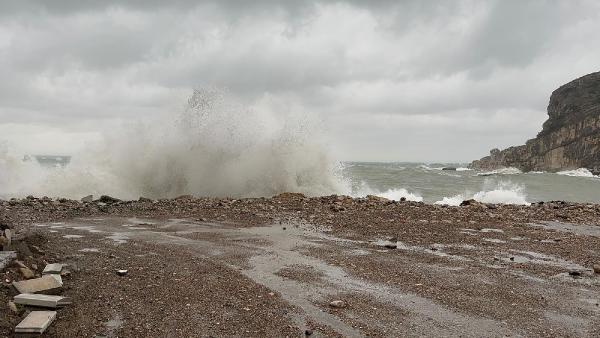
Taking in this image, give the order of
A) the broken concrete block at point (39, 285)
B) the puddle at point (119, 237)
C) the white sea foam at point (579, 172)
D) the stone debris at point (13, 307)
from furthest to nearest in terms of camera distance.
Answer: the white sea foam at point (579, 172), the puddle at point (119, 237), the broken concrete block at point (39, 285), the stone debris at point (13, 307)

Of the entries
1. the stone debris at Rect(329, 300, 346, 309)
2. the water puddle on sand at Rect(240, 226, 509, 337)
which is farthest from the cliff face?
the stone debris at Rect(329, 300, 346, 309)

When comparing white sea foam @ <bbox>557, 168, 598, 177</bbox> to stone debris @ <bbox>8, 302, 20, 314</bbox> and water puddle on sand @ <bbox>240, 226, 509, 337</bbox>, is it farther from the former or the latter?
stone debris @ <bbox>8, 302, 20, 314</bbox>

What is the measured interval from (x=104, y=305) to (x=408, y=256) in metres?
5.38

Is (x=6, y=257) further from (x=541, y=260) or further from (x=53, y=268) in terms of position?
(x=541, y=260)

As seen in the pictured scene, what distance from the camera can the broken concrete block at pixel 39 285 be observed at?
215 inches

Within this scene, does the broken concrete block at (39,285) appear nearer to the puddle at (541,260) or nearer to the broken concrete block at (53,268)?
the broken concrete block at (53,268)

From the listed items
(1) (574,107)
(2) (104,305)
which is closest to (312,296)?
(2) (104,305)

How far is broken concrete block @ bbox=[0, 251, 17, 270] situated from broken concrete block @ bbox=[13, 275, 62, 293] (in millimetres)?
754

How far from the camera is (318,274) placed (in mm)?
7168

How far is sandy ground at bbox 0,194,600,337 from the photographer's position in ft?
16.3

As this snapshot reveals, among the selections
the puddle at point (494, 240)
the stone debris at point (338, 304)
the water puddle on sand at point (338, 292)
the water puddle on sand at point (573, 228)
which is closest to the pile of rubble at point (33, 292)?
the water puddle on sand at point (338, 292)

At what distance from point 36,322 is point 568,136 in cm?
10805

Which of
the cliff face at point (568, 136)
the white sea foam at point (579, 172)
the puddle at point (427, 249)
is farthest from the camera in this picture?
the cliff face at point (568, 136)

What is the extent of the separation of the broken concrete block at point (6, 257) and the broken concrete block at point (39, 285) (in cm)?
75
